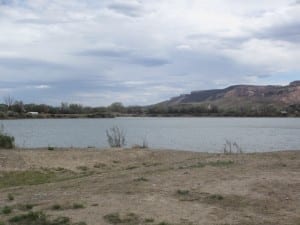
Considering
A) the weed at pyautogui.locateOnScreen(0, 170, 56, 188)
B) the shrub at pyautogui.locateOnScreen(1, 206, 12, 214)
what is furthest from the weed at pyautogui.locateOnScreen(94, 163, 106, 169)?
the shrub at pyautogui.locateOnScreen(1, 206, 12, 214)

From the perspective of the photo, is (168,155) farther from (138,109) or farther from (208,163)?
(138,109)

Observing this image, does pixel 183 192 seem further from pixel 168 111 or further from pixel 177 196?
pixel 168 111

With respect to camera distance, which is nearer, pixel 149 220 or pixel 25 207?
pixel 149 220

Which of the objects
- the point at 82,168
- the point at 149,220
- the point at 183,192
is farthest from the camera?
the point at 82,168

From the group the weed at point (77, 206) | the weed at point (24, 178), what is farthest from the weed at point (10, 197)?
the weed at point (24, 178)

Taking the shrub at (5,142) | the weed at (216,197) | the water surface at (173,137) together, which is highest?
the shrub at (5,142)

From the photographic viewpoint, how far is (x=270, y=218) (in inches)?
355

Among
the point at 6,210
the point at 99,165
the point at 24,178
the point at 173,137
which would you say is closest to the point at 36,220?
the point at 6,210

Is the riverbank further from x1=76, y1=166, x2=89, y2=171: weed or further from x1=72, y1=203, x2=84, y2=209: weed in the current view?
x1=76, y1=166, x2=89, y2=171: weed

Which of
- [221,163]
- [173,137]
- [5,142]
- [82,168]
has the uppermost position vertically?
[5,142]

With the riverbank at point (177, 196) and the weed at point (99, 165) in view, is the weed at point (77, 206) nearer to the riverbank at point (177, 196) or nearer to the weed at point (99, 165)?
the riverbank at point (177, 196)

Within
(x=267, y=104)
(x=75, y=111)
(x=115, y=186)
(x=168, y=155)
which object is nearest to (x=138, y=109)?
(x=75, y=111)

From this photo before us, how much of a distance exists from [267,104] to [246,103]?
47.6ft

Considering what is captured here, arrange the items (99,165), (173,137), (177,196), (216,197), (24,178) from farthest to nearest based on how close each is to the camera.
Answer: (173,137)
(99,165)
(24,178)
(177,196)
(216,197)
